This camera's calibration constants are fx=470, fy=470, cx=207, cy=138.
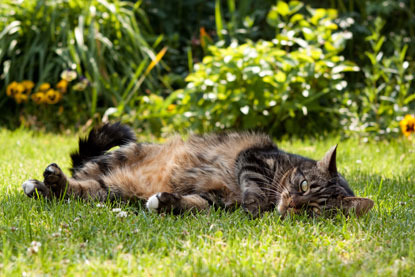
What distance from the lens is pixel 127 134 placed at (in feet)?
10.4

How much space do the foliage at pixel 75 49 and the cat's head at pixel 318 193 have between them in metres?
3.39

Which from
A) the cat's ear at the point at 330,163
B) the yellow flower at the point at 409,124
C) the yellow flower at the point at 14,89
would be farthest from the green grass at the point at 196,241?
the yellow flower at the point at 14,89

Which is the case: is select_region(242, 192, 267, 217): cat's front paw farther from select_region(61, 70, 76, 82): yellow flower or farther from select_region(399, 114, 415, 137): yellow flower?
select_region(61, 70, 76, 82): yellow flower

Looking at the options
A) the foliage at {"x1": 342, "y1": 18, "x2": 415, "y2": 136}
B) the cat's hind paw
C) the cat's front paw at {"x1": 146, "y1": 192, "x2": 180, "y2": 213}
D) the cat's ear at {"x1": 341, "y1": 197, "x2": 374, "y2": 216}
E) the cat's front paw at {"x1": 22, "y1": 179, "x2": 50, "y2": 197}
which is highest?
the cat's hind paw

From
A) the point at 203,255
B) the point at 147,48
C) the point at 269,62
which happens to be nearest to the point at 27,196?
the point at 203,255

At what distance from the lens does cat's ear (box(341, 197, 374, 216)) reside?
238cm

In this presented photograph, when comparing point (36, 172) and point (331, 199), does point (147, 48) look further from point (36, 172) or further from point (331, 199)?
point (331, 199)

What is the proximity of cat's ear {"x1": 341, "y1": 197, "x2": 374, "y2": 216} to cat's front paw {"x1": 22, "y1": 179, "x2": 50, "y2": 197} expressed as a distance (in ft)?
5.25

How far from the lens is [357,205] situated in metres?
2.41

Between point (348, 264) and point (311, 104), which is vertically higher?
point (348, 264)

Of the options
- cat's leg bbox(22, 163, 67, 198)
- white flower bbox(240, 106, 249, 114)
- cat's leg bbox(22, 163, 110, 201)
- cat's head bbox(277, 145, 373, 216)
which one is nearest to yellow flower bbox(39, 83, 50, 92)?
white flower bbox(240, 106, 249, 114)

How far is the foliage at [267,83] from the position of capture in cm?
485

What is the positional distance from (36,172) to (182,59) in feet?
11.9

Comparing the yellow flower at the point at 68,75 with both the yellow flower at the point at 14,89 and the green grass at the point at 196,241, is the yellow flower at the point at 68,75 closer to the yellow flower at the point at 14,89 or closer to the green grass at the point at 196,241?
the yellow flower at the point at 14,89
